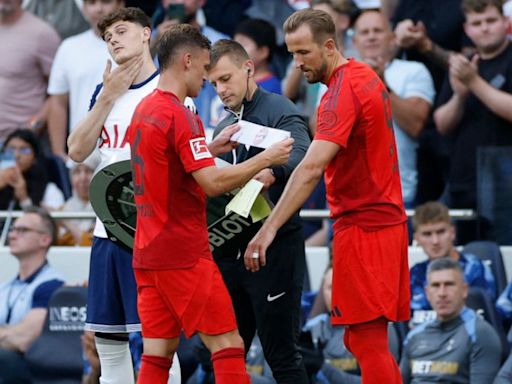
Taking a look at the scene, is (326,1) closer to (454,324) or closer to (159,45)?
(454,324)

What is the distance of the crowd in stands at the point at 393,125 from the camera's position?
30.2 ft

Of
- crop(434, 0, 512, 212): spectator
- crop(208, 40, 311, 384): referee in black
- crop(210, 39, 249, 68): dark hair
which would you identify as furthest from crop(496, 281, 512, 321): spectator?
crop(210, 39, 249, 68): dark hair

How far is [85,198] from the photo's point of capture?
11406 millimetres

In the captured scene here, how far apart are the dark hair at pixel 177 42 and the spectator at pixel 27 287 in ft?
12.8

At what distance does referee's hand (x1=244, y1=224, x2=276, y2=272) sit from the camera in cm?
680

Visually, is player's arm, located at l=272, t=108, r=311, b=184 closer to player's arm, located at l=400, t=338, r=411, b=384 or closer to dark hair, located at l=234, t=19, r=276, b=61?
player's arm, located at l=400, t=338, r=411, b=384

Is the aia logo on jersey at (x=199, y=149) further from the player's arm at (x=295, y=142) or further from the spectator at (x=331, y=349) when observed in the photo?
the spectator at (x=331, y=349)

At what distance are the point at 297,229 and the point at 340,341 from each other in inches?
87.9

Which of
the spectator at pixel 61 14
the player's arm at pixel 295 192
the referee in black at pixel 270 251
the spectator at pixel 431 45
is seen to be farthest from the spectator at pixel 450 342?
the spectator at pixel 61 14

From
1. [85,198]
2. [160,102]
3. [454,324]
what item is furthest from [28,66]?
[160,102]

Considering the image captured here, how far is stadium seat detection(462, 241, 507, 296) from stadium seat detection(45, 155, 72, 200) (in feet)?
12.2

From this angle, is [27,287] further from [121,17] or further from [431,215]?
[121,17]

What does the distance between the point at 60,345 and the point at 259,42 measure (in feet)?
9.42

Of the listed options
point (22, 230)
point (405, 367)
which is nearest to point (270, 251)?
point (405, 367)
